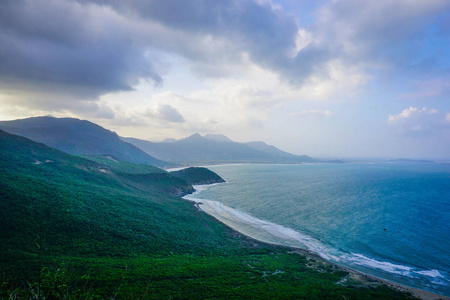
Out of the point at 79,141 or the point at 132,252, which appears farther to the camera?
Answer: the point at 79,141

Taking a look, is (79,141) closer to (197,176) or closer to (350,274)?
(197,176)

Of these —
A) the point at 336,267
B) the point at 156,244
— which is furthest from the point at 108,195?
the point at 336,267

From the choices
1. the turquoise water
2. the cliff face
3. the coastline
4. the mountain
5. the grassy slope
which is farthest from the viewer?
the mountain

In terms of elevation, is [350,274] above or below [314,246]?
above

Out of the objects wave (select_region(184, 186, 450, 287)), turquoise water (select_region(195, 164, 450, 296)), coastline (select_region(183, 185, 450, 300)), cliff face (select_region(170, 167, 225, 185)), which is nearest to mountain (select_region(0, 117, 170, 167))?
cliff face (select_region(170, 167, 225, 185))

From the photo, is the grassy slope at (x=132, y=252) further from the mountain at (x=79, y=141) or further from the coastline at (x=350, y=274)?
the mountain at (x=79, y=141)

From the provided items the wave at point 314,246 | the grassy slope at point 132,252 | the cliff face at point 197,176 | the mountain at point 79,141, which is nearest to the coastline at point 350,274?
the wave at point 314,246

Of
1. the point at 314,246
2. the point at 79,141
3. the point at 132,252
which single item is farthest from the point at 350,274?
the point at 79,141

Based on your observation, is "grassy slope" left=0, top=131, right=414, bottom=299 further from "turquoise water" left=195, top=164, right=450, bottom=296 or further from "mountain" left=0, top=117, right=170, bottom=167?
"mountain" left=0, top=117, right=170, bottom=167

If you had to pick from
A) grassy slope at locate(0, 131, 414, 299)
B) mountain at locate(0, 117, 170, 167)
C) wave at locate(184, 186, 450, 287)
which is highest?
mountain at locate(0, 117, 170, 167)

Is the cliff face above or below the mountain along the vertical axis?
below
